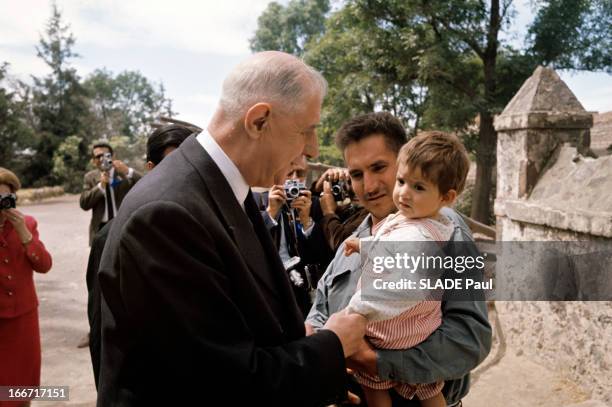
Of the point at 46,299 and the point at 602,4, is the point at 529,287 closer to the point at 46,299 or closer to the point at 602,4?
the point at 46,299

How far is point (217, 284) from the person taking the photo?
117 centimetres

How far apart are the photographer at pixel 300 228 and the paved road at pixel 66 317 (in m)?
2.65

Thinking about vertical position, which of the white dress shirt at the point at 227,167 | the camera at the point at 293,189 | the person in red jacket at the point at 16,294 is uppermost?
the white dress shirt at the point at 227,167

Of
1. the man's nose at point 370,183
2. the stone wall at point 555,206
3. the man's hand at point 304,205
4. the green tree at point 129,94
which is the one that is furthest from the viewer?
the green tree at point 129,94

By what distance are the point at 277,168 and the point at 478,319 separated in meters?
0.89

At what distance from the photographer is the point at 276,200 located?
2881 millimetres

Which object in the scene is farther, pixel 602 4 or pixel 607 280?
pixel 602 4

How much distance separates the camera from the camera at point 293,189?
9.41ft

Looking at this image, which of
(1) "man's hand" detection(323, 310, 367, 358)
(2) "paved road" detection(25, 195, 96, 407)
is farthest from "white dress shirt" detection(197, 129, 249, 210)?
(2) "paved road" detection(25, 195, 96, 407)

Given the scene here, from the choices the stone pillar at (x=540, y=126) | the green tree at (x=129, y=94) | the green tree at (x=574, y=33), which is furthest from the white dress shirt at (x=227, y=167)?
the green tree at (x=129, y=94)

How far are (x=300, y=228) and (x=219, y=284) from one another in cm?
171

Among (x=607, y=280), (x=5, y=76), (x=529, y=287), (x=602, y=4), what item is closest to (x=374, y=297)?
(x=607, y=280)

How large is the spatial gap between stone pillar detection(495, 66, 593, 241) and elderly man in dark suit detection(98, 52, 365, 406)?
412 centimetres

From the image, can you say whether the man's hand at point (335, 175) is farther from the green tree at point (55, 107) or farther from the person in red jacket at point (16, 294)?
the green tree at point (55, 107)
